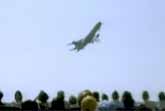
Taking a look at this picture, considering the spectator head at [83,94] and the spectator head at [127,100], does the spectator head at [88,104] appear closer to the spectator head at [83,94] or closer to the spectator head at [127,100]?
the spectator head at [83,94]

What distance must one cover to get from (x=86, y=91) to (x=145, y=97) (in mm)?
84141

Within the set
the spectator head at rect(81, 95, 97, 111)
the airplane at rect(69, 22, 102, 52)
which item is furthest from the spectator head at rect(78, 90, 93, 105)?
the airplane at rect(69, 22, 102, 52)

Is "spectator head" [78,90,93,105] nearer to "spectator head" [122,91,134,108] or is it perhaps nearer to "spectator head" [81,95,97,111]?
"spectator head" [81,95,97,111]

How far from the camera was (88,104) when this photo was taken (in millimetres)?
8492

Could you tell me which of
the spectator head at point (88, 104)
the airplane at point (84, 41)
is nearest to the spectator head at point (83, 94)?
the spectator head at point (88, 104)

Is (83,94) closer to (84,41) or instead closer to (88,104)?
(88,104)

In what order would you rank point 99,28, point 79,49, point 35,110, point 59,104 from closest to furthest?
point 35,110, point 59,104, point 79,49, point 99,28

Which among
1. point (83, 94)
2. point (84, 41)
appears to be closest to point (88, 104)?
point (83, 94)

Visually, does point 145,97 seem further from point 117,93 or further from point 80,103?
point 80,103

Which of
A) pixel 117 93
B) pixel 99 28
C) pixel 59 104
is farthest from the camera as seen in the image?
pixel 117 93

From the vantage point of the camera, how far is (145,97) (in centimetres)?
9250

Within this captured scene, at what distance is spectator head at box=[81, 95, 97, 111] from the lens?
847 centimetres

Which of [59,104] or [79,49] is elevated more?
[79,49]

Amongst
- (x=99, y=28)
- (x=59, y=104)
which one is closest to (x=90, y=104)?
(x=59, y=104)
